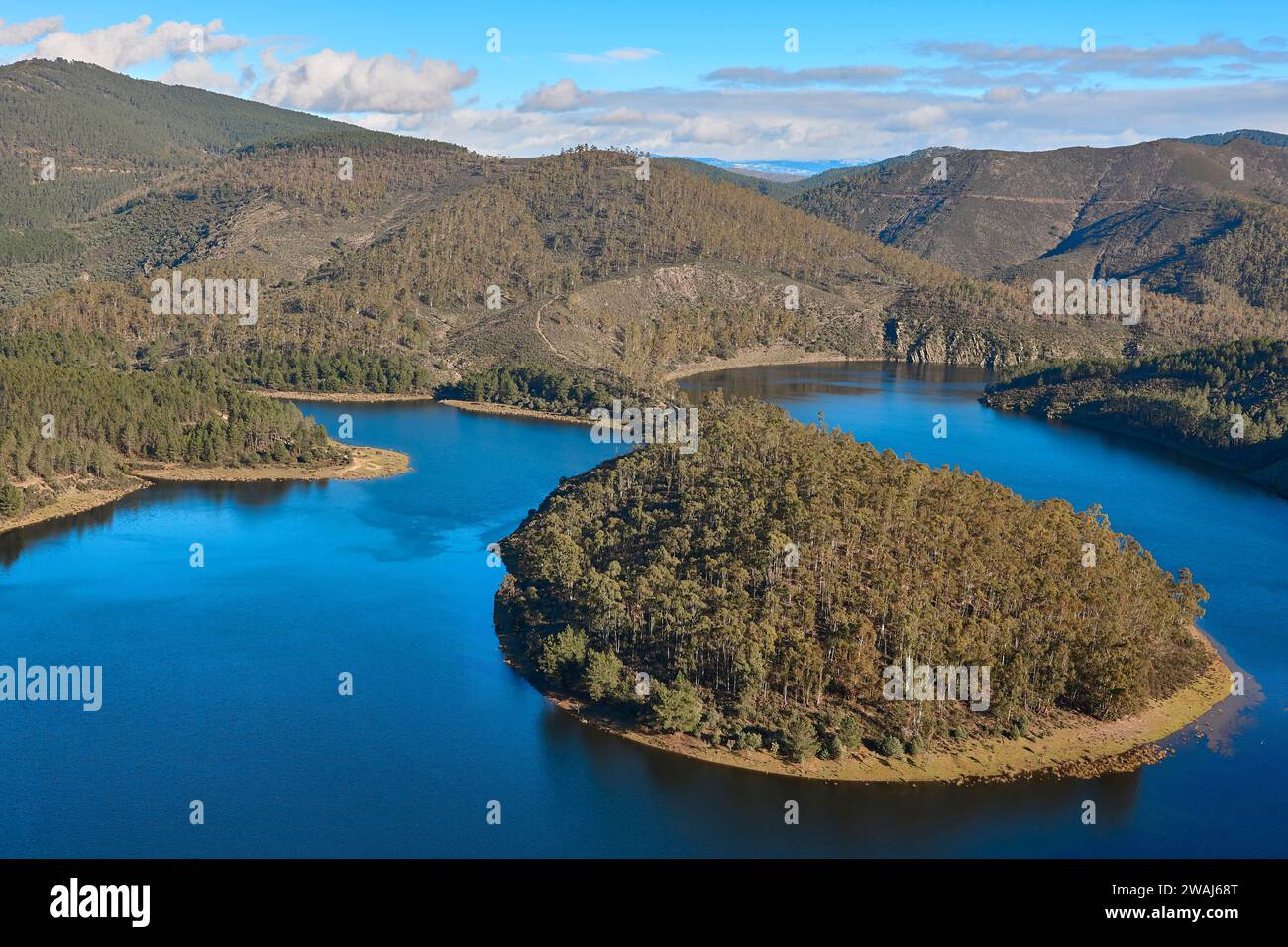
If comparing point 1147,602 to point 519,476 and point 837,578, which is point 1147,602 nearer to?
point 837,578

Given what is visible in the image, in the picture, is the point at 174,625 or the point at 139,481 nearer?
the point at 174,625

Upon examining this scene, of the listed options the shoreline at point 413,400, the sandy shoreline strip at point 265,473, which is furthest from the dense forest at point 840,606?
the shoreline at point 413,400

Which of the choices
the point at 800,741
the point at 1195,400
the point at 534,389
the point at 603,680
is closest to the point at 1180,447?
the point at 1195,400

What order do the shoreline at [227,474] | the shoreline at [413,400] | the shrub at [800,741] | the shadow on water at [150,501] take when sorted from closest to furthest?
the shrub at [800,741]
the shadow on water at [150,501]
the shoreline at [227,474]
the shoreline at [413,400]

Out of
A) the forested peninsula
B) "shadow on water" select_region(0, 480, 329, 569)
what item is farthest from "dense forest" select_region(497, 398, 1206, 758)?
the forested peninsula

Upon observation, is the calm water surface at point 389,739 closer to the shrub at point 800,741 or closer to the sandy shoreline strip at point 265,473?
the shrub at point 800,741

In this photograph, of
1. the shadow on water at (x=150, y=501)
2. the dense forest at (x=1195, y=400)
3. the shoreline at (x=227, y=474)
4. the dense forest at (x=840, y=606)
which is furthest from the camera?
the dense forest at (x=1195, y=400)

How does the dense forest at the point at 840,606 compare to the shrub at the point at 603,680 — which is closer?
the dense forest at the point at 840,606

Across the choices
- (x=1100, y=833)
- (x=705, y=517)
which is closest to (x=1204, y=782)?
(x=1100, y=833)
